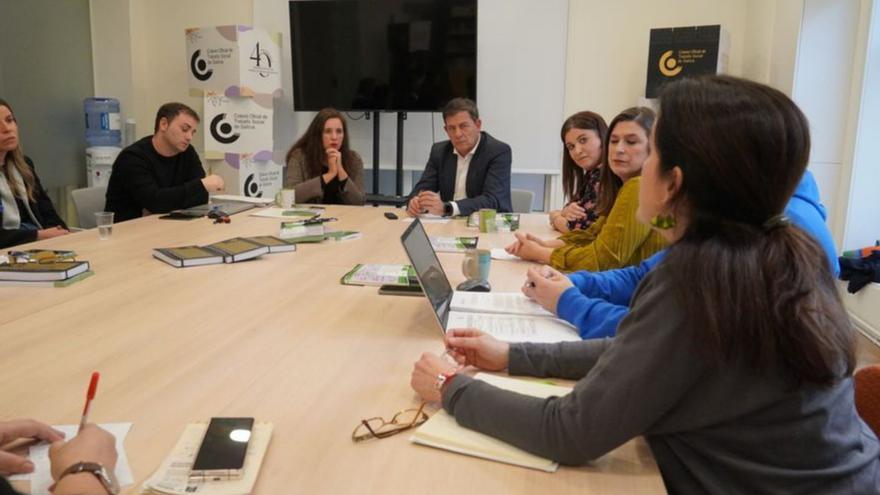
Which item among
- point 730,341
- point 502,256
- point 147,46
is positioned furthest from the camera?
point 147,46

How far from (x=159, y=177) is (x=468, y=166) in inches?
68.9

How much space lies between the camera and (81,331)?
1507mm

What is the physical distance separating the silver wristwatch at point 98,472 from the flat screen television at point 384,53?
14.4 feet

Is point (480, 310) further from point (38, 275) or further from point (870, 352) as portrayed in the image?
point (870, 352)

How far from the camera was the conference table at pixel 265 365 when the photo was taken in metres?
0.91

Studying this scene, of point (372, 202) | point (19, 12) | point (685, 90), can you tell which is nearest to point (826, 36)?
point (372, 202)

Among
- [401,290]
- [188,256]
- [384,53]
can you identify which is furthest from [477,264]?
[384,53]

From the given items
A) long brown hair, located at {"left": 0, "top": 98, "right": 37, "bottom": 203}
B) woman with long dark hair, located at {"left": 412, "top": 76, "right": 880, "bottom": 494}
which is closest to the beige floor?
woman with long dark hair, located at {"left": 412, "top": 76, "right": 880, "bottom": 494}

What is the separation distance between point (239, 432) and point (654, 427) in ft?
1.99

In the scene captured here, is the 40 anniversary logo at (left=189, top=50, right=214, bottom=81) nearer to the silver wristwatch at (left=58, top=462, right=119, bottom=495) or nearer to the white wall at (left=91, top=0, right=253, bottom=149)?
the white wall at (left=91, top=0, right=253, bottom=149)

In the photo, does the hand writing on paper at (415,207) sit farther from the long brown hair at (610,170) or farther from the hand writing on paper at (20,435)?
the hand writing on paper at (20,435)

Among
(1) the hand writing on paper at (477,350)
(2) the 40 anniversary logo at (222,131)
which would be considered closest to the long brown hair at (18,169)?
(2) the 40 anniversary logo at (222,131)

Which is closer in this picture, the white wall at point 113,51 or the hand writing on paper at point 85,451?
the hand writing on paper at point 85,451

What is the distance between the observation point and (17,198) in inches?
127
